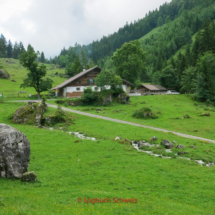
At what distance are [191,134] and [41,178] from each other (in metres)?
26.6

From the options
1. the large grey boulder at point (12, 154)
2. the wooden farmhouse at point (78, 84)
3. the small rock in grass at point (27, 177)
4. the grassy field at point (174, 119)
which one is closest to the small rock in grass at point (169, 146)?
the grassy field at point (174, 119)

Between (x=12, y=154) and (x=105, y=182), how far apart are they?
7115 mm

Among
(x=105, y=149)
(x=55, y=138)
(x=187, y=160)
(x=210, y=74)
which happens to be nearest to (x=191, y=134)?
(x=187, y=160)

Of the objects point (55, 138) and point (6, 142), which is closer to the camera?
point (6, 142)

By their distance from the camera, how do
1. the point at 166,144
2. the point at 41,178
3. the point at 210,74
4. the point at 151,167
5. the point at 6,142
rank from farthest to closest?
the point at 210,74
the point at 166,144
the point at 151,167
the point at 41,178
the point at 6,142

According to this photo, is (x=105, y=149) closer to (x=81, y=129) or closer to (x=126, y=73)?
(x=81, y=129)

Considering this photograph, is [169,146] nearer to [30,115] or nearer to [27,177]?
[27,177]

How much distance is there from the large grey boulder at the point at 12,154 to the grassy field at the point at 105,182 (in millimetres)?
737

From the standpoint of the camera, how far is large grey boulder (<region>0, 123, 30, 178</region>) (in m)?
13.9

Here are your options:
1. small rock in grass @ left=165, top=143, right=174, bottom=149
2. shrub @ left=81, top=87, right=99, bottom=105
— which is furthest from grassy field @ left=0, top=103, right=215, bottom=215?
shrub @ left=81, top=87, right=99, bottom=105

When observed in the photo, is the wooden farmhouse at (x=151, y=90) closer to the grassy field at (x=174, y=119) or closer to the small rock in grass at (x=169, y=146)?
the grassy field at (x=174, y=119)

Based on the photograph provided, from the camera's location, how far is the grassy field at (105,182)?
416 inches

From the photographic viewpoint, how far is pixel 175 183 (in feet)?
50.7

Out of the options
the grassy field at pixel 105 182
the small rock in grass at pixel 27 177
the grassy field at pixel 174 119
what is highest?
the grassy field at pixel 174 119
